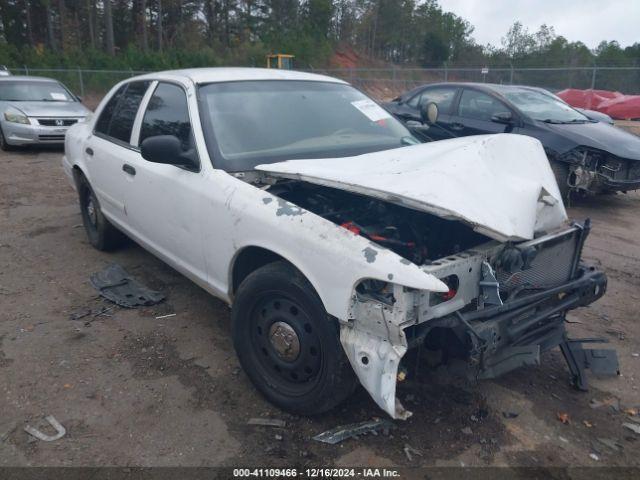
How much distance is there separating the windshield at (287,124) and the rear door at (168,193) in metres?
0.21

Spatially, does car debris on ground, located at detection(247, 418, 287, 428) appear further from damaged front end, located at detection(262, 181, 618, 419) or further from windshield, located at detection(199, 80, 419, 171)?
windshield, located at detection(199, 80, 419, 171)

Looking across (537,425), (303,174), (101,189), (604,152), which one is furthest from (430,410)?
(604,152)

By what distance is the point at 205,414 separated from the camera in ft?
9.53

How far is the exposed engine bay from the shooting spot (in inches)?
107

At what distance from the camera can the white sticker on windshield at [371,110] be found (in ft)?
13.7

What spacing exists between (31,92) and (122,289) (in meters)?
9.13

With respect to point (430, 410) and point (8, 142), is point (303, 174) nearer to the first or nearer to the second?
point (430, 410)

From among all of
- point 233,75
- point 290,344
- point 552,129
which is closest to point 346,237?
point 290,344

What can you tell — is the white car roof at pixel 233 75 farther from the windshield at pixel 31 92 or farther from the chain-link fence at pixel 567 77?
the chain-link fence at pixel 567 77

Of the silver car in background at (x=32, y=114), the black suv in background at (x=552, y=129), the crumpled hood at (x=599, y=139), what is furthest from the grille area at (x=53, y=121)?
the crumpled hood at (x=599, y=139)

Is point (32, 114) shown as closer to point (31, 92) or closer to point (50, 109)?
point (50, 109)

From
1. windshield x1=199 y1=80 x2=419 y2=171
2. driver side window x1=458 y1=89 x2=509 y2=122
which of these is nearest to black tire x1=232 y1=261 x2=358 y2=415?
windshield x1=199 y1=80 x2=419 y2=171

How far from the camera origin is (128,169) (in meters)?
4.12

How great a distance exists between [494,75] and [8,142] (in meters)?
21.4
